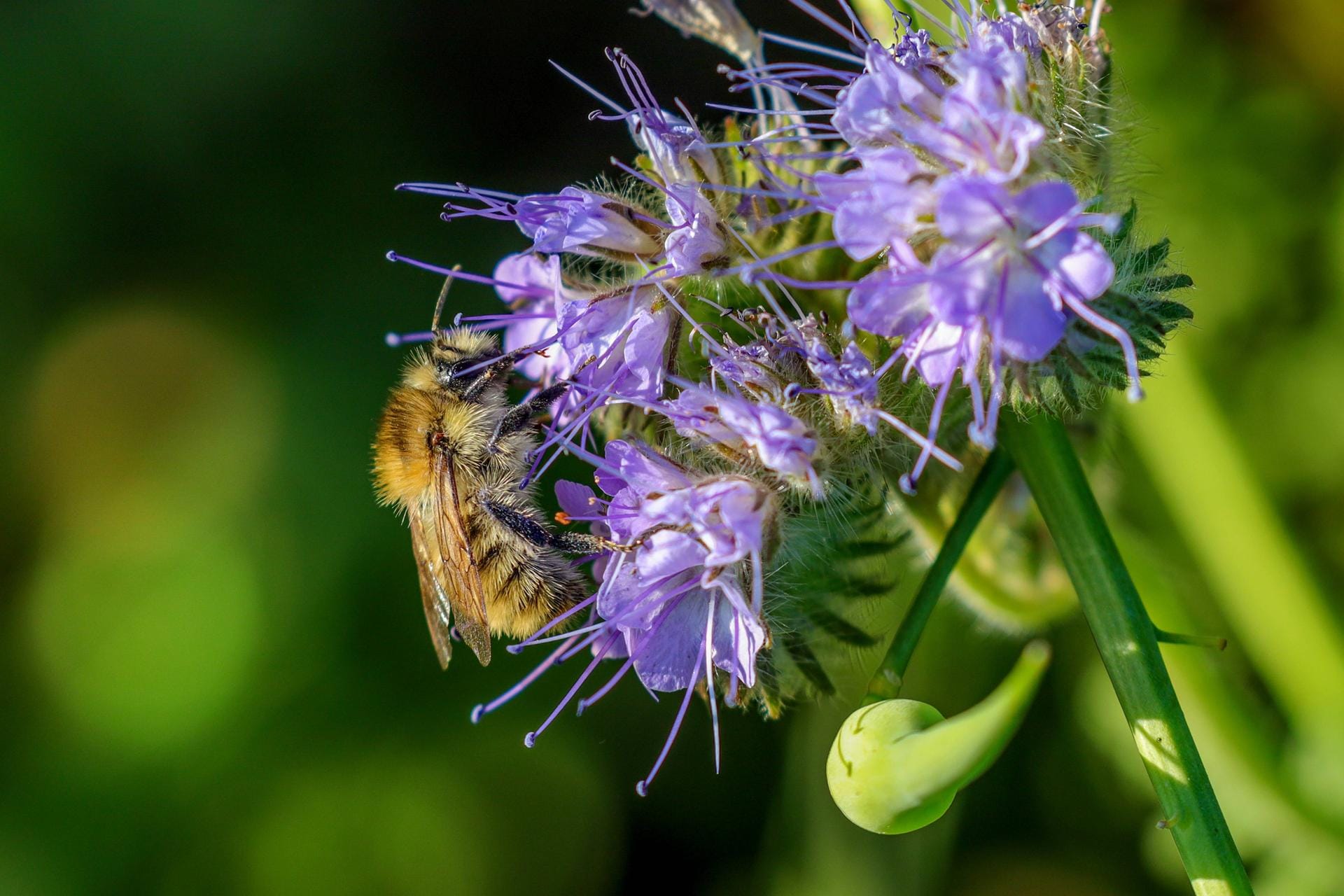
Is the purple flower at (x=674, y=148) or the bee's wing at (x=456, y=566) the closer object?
the purple flower at (x=674, y=148)

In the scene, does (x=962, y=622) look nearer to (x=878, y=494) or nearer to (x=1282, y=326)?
(x=1282, y=326)

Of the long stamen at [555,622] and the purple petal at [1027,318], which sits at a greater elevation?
the purple petal at [1027,318]

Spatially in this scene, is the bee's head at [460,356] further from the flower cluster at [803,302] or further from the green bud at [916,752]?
the green bud at [916,752]

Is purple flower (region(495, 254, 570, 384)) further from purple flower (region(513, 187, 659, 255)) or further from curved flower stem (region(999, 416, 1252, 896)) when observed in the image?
curved flower stem (region(999, 416, 1252, 896))

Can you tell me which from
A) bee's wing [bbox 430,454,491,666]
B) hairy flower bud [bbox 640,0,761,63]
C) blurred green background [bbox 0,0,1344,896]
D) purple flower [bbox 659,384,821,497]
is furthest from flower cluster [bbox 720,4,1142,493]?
blurred green background [bbox 0,0,1344,896]

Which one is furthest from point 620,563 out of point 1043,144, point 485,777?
point 485,777

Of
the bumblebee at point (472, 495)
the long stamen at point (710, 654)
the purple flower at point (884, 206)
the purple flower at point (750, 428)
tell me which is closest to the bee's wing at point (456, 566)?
the bumblebee at point (472, 495)

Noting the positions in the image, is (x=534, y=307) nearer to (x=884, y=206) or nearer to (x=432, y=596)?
(x=432, y=596)

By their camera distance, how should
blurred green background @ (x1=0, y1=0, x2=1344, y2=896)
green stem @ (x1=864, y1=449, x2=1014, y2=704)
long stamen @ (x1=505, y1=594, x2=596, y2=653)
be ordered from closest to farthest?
green stem @ (x1=864, y1=449, x2=1014, y2=704)
long stamen @ (x1=505, y1=594, x2=596, y2=653)
blurred green background @ (x1=0, y1=0, x2=1344, y2=896)
